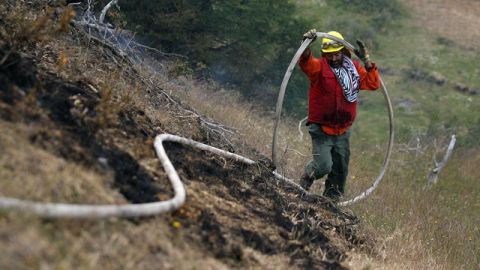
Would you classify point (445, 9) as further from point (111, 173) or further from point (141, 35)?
point (111, 173)

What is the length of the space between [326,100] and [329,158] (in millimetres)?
520

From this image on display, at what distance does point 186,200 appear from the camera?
11.1 ft

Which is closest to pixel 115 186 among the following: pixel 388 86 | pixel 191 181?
Result: pixel 191 181

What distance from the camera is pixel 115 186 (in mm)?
3080

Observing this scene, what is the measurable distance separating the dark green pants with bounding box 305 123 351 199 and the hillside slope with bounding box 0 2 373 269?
0.38 metres

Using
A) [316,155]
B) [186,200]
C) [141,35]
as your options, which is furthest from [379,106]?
[186,200]

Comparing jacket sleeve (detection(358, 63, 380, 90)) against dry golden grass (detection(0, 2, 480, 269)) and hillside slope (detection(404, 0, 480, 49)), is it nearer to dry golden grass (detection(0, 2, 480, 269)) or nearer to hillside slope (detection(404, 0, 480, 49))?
dry golden grass (detection(0, 2, 480, 269))

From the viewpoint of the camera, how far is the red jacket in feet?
16.5

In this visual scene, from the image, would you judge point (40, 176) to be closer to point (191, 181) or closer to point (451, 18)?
point (191, 181)

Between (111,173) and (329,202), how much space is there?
7.68ft

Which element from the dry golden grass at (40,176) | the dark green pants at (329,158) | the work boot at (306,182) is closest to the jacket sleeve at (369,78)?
the dark green pants at (329,158)

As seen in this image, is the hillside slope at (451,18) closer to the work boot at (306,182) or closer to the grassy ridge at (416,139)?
the grassy ridge at (416,139)

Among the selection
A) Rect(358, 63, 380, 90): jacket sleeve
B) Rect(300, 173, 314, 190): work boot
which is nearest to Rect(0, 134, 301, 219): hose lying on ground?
Rect(300, 173, 314, 190): work boot

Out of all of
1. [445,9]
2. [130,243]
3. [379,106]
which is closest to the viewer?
[130,243]
